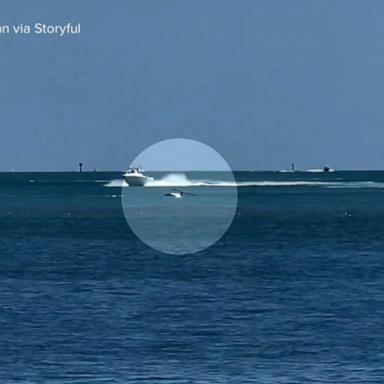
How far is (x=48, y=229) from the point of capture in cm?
16038

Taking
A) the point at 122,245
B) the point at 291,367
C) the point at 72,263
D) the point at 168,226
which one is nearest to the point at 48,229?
the point at 168,226

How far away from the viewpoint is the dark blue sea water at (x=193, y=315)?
55969mm

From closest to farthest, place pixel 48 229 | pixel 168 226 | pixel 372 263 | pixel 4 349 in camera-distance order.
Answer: pixel 4 349 < pixel 372 263 < pixel 48 229 < pixel 168 226

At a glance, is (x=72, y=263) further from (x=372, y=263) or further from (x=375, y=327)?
(x=375, y=327)

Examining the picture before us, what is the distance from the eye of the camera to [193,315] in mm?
70500

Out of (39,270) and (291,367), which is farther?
(39,270)

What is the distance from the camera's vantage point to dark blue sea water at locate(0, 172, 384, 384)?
184ft

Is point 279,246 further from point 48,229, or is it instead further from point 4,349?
point 4,349

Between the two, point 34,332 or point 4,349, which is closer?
point 4,349

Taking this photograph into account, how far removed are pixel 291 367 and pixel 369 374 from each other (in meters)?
2.96

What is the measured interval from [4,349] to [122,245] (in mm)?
69506

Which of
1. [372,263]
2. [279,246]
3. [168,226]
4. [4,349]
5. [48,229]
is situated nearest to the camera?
[4,349]

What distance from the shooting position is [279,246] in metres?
126

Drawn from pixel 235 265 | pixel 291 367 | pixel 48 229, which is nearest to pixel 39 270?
pixel 235 265
